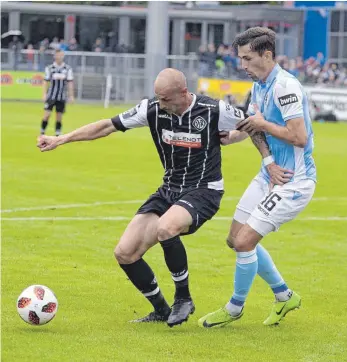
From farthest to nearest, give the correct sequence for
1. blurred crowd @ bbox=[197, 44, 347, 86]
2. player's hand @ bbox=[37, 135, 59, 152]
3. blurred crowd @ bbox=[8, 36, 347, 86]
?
blurred crowd @ bbox=[197, 44, 347, 86]
blurred crowd @ bbox=[8, 36, 347, 86]
player's hand @ bbox=[37, 135, 59, 152]

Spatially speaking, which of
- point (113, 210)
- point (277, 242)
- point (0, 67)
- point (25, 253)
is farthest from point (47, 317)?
point (0, 67)

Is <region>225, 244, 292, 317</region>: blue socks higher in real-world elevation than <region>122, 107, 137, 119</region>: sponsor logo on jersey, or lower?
lower

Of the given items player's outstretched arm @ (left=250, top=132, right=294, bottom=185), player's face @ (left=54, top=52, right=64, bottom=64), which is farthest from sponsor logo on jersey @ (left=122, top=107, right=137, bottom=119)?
player's face @ (left=54, top=52, right=64, bottom=64)

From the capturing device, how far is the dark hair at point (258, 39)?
8.05 m

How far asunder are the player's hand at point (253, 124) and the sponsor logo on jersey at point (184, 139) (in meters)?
0.35

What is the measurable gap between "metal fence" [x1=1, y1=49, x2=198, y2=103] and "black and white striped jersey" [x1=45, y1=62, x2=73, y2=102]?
19441 millimetres

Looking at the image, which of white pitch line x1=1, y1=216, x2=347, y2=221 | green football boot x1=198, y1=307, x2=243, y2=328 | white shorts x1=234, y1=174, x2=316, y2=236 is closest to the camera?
white shorts x1=234, y1=174, x2=316, y2=236

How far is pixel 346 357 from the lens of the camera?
24.1 feet

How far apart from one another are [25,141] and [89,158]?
4082 millimetres

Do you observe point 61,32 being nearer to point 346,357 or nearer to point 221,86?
point 221,86

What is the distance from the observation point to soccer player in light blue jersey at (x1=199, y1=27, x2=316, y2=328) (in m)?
7.93

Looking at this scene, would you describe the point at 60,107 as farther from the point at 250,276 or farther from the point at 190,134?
the point at 250,276

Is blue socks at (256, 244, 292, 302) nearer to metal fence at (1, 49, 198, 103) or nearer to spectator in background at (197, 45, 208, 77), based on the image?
metal fence at (1, 49, 198, 103)

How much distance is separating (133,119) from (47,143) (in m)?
0.76
